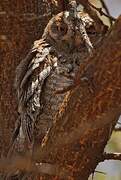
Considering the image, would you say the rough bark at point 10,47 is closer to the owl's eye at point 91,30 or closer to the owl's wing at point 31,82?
the owl's wing at point 31,82

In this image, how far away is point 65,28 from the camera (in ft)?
11.1

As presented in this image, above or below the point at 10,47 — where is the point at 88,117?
below

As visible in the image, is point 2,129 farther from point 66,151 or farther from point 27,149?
point 66,151

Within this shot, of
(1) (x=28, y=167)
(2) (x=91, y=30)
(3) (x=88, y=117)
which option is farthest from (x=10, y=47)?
(1) (x=28, y=167)

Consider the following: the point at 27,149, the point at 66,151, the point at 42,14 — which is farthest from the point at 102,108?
the point at 42,14

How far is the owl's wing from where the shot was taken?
9.84 ft

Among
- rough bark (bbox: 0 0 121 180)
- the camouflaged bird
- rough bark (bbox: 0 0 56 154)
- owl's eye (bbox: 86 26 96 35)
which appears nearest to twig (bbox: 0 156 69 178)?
rough bark (bbox: 0 0 121 180)

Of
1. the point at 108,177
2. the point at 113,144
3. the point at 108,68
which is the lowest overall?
the point at 108,177

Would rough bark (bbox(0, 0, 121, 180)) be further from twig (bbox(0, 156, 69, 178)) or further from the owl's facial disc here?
the owl's facial disc

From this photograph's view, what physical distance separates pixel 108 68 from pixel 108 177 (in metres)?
2.62

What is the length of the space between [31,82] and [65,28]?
47cm

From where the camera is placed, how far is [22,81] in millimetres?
3113

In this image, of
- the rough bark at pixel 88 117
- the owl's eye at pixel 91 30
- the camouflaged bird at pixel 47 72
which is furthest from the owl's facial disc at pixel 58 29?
the rough bark at pixel 88 117

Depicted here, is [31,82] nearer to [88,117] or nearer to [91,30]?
[91,30]
